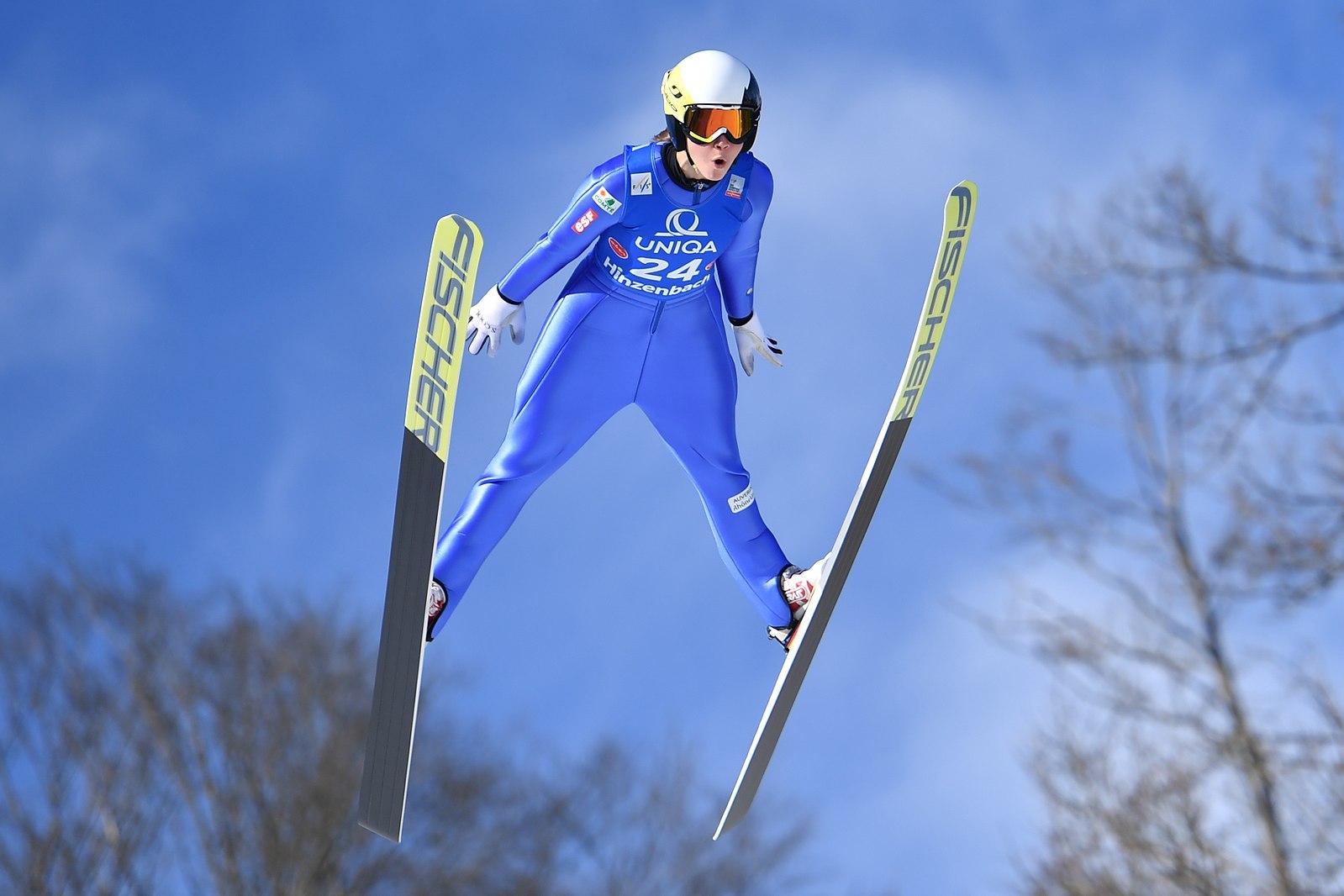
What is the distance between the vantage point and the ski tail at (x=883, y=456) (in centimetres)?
437

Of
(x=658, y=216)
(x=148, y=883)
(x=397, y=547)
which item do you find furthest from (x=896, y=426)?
(x=148, y=883)

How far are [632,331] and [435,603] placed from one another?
1.04m

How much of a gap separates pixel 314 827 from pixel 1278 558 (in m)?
7.78

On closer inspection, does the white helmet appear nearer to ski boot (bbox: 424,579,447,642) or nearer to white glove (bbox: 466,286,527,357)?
white glove (bbox: 466,286,527,357)

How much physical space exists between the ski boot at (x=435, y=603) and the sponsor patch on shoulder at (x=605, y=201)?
124cm

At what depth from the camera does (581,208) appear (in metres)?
3.85

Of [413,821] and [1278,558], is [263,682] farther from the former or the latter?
[1278,558]

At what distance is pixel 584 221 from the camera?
12.6 feet

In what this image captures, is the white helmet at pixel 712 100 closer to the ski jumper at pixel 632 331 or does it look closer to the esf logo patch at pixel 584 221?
the ski jumper at pixel 632 331

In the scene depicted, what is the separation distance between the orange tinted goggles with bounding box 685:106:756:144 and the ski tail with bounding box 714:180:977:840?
0.97m

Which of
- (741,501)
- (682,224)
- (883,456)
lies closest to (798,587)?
(741,501)

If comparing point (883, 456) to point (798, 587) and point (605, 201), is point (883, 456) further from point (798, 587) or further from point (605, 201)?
point (605, 201)

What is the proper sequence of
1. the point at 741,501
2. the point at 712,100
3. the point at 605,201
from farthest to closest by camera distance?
the point at 741,501 < the point at 605,201 < the point at 712,100

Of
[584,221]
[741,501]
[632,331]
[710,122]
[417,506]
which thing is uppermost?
[710,122]
